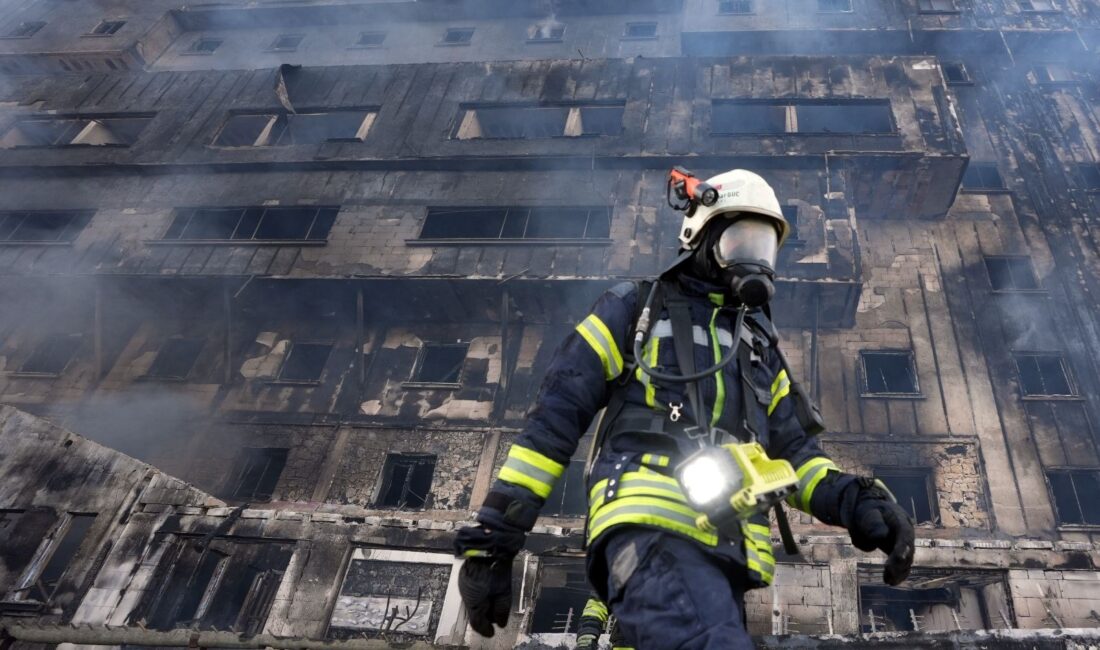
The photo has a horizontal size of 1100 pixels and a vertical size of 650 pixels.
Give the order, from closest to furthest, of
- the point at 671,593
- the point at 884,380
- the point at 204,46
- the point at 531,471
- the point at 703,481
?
the point at 671,593, the point at 703,481, the point at 531,471, the point at 884,380, the point at 204,46

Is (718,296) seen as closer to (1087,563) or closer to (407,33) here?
(1087,563)

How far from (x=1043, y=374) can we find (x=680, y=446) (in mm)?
13363

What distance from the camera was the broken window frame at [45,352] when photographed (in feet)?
47.1

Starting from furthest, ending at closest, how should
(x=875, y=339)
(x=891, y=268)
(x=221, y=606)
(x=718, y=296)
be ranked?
(x=891, y=268), (x=875, y=339), (x=221, y=606), (x=718, y=296)

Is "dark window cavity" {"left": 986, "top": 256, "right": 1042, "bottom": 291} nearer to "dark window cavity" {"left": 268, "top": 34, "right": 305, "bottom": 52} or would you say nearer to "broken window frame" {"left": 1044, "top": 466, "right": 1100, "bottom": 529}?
"broken window frame" {"left": 1044, "top": 466, "right": 1100, "bottom": 529}

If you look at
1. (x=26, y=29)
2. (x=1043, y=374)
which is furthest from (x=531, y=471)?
(x=26, y=29)

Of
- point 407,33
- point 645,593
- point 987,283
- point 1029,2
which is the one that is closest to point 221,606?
point 645,593

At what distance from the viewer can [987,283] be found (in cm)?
1289

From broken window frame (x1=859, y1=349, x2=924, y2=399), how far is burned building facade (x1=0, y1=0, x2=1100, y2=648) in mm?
68

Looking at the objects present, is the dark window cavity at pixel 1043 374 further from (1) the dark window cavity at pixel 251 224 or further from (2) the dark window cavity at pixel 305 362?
(1) the dark window cavity at pixel 251 224

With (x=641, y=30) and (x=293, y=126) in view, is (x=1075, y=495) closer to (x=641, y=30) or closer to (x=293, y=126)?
(x=641, y=30)

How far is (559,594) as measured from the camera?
→ 10.4 metres

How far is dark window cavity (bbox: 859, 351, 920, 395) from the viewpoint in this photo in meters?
11.7

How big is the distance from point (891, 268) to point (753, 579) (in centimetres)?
1335
